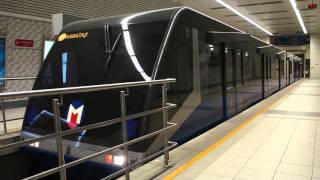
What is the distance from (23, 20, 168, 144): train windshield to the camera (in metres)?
4.30

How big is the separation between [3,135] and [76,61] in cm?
223

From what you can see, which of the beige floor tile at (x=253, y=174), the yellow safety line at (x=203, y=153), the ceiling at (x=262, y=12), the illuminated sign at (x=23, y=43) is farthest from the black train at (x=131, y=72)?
the ceiling at (x=262, y=12)

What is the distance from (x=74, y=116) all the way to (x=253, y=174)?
242cm

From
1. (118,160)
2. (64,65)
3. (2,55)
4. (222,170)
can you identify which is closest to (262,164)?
(222,170)

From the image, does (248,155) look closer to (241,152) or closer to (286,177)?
(241,152)

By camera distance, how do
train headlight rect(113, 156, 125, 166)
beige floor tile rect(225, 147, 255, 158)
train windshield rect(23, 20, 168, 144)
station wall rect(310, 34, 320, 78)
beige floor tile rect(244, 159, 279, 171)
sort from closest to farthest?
beige floor tile rect(244, 159, 279, 171) < train headlight rect(113, 156, 125, 166) < beige floor tile rect(225, 147, 255, 158) < train windshield rect(23, 20, 168, 144) < station wall rect(310, 34, 320, 78)

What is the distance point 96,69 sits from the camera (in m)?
4.65

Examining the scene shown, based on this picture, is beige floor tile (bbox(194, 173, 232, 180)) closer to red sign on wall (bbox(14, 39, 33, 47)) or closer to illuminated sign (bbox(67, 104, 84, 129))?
illuminated sign (bbox(67, 104, 84, 129))

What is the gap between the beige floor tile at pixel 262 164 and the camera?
12.1ft

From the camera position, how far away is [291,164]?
382cm

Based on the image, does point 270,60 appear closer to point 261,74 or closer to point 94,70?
point 261,74

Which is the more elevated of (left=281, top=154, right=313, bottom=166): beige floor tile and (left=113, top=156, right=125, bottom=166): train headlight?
(left=113, top=156, right=125, bottom=166): train headlight

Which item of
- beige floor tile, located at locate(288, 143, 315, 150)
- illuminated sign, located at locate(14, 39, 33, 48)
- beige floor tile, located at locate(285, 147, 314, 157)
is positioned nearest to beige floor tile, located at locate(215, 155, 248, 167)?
beige floor tile, located at locate(285, 147, 314, 157)

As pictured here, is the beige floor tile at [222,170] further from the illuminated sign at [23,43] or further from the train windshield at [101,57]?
the illuminated sign at [23,43]
